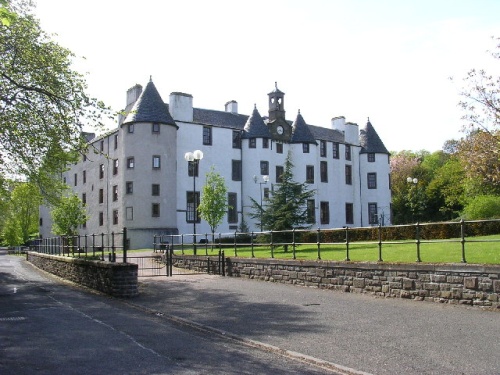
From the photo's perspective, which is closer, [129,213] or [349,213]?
[129,213]

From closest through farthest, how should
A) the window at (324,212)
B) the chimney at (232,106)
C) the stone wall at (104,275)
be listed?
1. the stone wall at (104,275)
2. the window at (324,212)
3. the chimney at (232,106)

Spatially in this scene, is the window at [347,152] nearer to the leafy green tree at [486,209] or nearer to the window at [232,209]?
the window at [232,209]

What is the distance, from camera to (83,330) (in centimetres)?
967

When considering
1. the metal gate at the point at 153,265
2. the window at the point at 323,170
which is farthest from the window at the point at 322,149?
the metal gate at the point at 153,265

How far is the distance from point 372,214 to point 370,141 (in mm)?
9478

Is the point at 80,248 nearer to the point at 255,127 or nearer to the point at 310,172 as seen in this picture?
the point at 255,127

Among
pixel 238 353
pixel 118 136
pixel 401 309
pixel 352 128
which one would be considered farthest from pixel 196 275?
pixel 352 128

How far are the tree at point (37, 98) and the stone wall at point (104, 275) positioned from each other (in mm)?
4714

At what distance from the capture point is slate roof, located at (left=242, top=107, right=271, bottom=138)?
54.1 m

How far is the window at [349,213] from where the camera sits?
2418 inches

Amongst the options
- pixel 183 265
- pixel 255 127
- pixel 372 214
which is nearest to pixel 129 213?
pixel 255 127

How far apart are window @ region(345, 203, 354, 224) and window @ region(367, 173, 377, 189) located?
3.67 meters

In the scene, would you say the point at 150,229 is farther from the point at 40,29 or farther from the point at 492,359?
the point at 492,359

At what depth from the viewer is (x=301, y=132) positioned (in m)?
57.9
